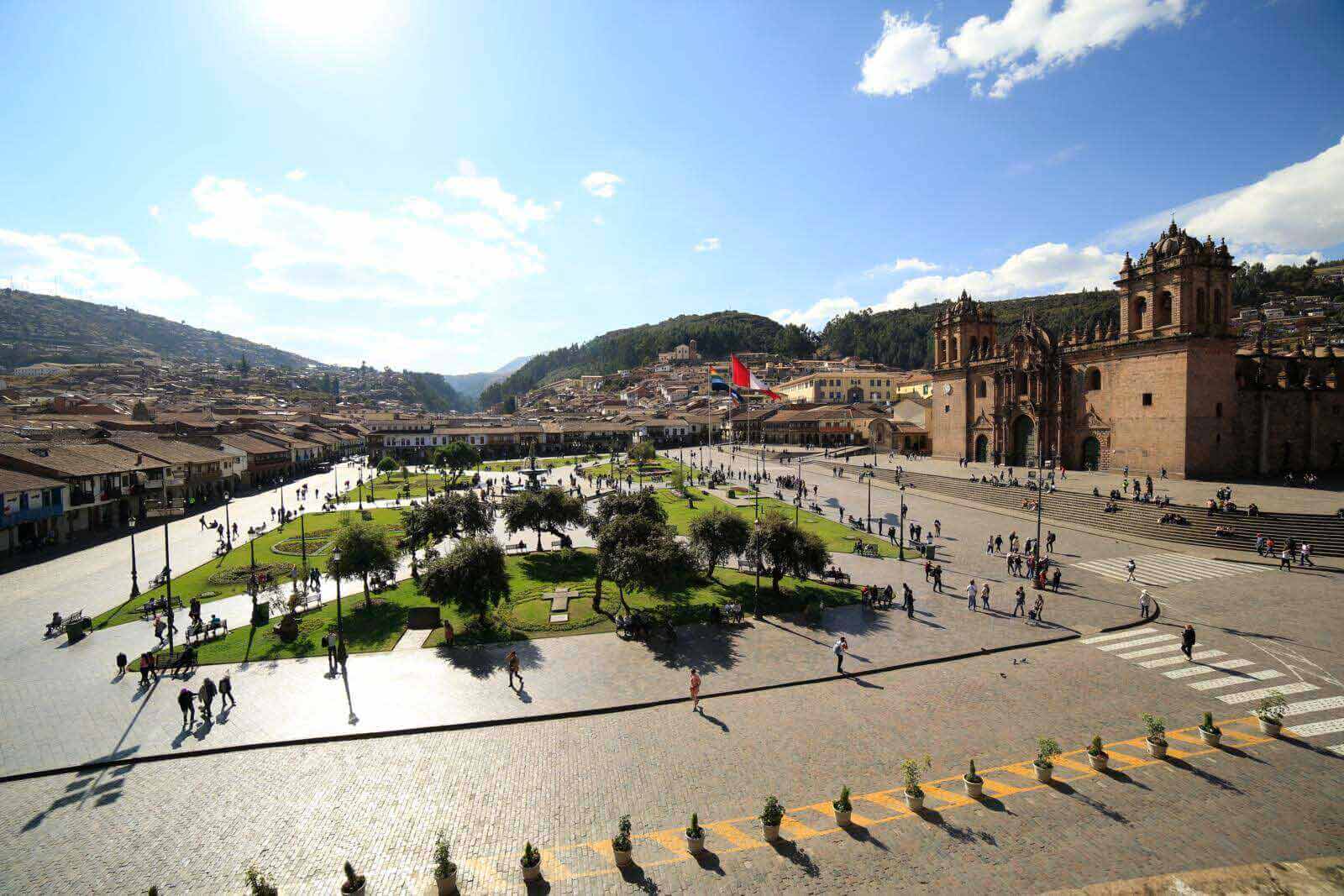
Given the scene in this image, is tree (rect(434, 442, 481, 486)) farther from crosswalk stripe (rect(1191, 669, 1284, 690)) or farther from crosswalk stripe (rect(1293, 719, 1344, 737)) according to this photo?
crosswalk stripe (rect(1293, 719, 1344, 737))

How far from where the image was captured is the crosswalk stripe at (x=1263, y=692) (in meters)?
12.9

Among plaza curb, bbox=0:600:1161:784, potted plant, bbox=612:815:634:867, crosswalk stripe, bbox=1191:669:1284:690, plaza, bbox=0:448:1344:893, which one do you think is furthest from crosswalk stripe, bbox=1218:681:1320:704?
potted plant, bbox=612:815:634:867

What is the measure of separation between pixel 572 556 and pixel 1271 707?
73.4 feet

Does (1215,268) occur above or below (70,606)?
above

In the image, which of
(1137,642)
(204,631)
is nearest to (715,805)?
(1137,642)

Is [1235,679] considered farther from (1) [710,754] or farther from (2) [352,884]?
(2) [352,884]

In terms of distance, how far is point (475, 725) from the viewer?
492 inches

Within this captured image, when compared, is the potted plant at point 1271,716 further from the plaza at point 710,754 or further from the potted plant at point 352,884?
the potted plant at point 352,884

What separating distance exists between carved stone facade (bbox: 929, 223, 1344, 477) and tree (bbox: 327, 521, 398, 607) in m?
42.9

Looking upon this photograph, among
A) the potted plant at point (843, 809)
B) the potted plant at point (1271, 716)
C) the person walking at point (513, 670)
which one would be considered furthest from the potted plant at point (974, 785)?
the person walking at point (513, 670)

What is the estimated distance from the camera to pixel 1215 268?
34.4 metres

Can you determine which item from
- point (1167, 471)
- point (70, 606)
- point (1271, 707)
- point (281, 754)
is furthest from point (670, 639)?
point (1167, 471)

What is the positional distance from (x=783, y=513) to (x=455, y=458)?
107 ft

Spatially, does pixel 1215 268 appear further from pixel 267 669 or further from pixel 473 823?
pixel 267 669
